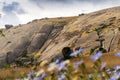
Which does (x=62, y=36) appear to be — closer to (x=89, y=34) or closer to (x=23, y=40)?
(x=89, y=34)

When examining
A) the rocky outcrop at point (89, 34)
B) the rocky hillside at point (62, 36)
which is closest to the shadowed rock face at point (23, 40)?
the rocky hillside at point (62, 36)

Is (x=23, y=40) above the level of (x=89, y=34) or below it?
below

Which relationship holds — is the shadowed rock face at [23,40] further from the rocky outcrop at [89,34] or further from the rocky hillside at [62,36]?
the rocky outcrop at [89,34]

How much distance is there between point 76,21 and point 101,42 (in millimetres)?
19125

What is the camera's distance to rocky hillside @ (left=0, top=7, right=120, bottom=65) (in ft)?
222

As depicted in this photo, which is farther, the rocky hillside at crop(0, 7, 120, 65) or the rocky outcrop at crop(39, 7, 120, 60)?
the rocky hillside at crop(0, 7, 120, 65)

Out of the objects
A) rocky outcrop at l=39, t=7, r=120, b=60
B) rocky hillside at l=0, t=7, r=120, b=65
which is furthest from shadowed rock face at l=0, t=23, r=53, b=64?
rocky outcrop at l=39, t=7, r=120, b=60

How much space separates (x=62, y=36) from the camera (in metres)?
79.5

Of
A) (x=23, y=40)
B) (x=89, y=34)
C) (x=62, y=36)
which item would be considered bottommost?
(x=23, y=40)

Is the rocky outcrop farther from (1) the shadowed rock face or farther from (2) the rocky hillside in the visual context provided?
(1) the shadowed rock face

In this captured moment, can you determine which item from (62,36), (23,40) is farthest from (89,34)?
(23,40)

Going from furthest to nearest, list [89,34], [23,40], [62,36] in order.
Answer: [23,40] → [62,36] → [89,34]

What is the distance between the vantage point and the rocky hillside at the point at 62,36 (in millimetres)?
67688

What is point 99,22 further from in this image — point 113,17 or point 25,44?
point 25,44
